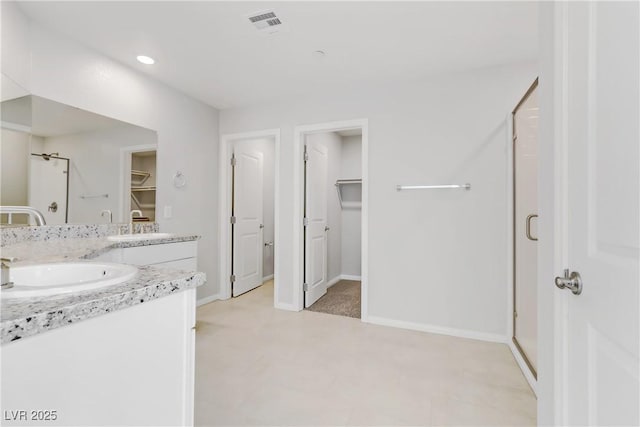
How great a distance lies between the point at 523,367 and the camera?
193 cm

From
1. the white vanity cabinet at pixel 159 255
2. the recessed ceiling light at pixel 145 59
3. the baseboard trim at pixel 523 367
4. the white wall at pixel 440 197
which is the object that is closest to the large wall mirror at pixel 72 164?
the recessed ceiling light at pixel 145 59

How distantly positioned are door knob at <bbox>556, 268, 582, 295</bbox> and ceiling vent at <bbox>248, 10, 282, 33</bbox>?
2061 millimetres

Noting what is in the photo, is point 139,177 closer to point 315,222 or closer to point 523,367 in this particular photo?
Result: point 315,222

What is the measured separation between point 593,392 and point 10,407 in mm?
1343

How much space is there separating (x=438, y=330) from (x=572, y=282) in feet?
6.39

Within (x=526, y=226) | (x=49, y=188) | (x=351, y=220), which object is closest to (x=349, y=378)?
(x=526, y=226)

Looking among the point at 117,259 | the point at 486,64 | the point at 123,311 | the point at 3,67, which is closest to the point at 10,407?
the point at 123,311

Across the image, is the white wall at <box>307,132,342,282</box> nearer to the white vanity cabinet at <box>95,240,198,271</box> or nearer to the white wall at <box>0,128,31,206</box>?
the white vanity cabinet at <box>95,240,198,271</box>

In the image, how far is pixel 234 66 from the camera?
2510mm

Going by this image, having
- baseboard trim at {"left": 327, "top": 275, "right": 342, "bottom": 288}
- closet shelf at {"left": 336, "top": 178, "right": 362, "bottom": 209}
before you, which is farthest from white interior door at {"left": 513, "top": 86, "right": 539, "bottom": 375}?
closet shelf at {"left": 336, "top": 178, "right": 362, "bottom": 209}

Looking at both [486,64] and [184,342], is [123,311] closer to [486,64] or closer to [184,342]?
[184,342]

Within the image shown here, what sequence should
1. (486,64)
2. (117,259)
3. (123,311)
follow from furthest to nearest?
1. (486,64)
2. (117,259)
3. (123,311)

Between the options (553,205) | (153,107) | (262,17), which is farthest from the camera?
(153,107)

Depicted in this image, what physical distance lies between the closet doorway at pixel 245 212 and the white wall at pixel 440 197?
117 cm
